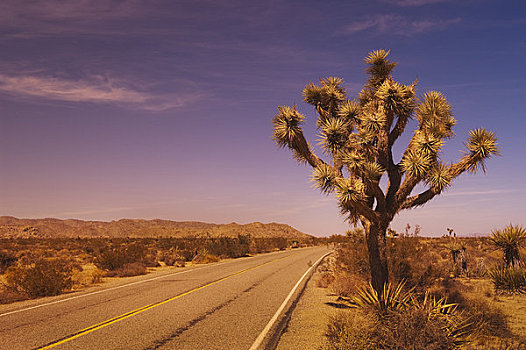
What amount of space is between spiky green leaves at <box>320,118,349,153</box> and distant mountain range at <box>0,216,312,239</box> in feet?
332

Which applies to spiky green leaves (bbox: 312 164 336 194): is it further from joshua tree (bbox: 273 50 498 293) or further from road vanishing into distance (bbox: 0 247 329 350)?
road vanishing into distance (bbox: 0 247 329 350)

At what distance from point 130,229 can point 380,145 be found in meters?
154

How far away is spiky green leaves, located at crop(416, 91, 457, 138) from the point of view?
30.1ft

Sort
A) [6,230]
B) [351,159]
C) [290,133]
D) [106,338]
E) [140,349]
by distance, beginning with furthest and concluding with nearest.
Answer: [6,230]
[290,133]
[351,159]
[106,338]
[140,349]

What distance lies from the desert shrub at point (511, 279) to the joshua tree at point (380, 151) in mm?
2416

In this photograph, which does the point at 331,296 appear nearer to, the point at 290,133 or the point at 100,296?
the point at 290,133

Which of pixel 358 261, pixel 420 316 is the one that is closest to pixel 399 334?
pixel 420 316

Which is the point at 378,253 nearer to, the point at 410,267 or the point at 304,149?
the point at 304,149

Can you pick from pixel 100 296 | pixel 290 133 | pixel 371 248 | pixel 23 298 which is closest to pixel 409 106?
pixel 290 133

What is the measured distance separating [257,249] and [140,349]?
1378 inches

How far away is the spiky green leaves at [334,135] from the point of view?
381 inches

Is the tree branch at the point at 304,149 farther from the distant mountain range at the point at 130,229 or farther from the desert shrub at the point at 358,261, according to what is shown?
the distant mountain range at the point at 130,229

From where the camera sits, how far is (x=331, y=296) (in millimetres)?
12320

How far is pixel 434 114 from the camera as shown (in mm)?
9312
